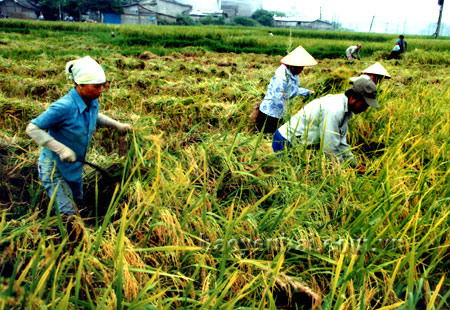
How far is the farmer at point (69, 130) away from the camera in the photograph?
1.81 meters

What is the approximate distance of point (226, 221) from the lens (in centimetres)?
161

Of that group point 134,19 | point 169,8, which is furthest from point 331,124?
point 169,8

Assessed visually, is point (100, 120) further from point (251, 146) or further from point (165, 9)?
point (165, 9)

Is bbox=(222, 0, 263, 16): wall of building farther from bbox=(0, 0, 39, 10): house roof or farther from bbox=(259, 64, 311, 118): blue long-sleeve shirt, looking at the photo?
bbox=(259, 64, 311, 118): blue long-sleeve shirt

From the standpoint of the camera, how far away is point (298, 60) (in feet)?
10.6

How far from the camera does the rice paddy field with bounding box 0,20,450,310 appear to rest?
135 cm

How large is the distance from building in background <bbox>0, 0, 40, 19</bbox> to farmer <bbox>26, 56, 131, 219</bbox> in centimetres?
4558

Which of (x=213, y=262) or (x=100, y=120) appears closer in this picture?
(x=213, y=262)

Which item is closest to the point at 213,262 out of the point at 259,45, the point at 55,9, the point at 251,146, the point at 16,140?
the point at 251,146

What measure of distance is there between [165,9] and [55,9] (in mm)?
17985

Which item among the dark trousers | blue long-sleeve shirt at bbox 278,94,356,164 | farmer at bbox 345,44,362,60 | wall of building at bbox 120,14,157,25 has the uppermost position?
wall of building at bbox 120,14,157,25

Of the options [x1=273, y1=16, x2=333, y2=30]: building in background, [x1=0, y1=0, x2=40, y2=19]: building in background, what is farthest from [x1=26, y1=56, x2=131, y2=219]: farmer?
[x1=273, y1=16, x2=333, y2=30]: building in background

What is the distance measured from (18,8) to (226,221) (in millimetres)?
49390

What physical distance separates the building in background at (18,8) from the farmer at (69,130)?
45584mm
